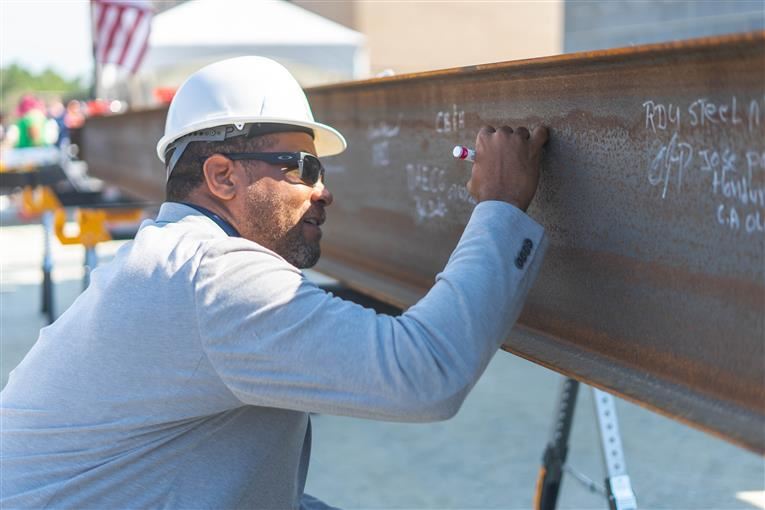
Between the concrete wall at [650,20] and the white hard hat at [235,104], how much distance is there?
19688 mm

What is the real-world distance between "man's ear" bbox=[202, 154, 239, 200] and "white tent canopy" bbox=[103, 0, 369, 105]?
31.7 ft

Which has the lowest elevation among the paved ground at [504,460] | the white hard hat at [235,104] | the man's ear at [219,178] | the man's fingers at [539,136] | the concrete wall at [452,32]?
the paved ground at [504,460]

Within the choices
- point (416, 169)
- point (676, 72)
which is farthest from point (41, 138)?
point (676, 72)

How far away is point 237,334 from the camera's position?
175 centimetres

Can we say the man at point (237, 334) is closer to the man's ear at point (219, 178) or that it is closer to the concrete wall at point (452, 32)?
the man's ear at point (219, 178)

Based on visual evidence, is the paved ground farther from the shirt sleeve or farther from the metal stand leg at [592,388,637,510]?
the shirt sleeve

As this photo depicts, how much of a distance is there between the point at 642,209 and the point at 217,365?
0.86 meters

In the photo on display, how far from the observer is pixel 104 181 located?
8.51 meters

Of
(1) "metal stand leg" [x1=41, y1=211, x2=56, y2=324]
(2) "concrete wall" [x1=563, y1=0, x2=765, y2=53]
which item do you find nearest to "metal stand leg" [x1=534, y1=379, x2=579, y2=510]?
(1) "metal stand leg" [x1=41, y1=211, x2=56, y2=324]

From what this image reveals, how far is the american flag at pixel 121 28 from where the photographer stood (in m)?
10.3

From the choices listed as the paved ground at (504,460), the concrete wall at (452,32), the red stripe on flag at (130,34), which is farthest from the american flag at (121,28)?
the concrete wall at (452,32)

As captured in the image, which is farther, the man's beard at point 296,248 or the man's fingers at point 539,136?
the man's beard at point 296,248

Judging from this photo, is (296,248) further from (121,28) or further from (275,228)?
(121,28)

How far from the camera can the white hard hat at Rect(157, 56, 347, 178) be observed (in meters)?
2.13
